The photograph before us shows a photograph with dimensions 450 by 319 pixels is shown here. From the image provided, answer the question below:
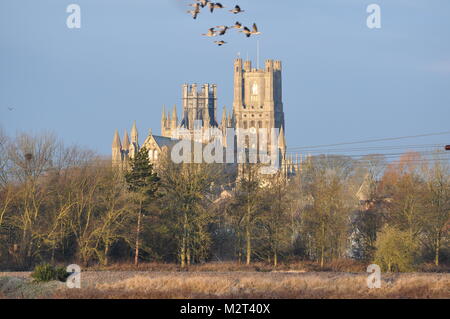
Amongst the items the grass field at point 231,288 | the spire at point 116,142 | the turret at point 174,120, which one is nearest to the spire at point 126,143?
the spire at point 116,142

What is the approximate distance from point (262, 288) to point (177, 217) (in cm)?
2550

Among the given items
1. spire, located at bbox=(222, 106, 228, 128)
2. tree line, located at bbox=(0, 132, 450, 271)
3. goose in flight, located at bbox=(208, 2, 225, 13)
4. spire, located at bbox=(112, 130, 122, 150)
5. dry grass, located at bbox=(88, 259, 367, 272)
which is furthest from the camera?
spire, located at bbox=(222, 106, 228, 128)

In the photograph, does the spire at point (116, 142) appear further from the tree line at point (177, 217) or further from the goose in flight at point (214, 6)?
the goose in flight at point (214, 6)

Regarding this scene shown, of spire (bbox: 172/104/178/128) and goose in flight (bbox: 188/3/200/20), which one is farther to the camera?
spire (bbox: 172/104/178/128)

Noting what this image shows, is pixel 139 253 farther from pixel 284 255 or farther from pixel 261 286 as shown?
pixel 261 286

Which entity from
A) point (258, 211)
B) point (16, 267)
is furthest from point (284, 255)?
point (16, 267)

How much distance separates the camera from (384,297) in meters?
41.0

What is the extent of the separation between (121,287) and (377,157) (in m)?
74.8

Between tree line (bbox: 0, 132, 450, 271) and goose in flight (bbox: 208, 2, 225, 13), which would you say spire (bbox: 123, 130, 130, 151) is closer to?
tree line (bbox: 0, 132, 450, 271)

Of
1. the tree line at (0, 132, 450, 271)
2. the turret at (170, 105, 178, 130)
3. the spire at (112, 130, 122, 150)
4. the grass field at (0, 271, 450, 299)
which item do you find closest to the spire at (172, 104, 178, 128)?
the turret at (170, 105, 178, 130)

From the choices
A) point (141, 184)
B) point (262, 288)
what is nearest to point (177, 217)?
point (141, 184)

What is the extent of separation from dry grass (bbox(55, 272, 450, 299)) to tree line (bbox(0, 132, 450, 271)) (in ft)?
57.1

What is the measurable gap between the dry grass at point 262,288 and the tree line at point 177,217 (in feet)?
57.1

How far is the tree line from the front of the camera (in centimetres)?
6619
